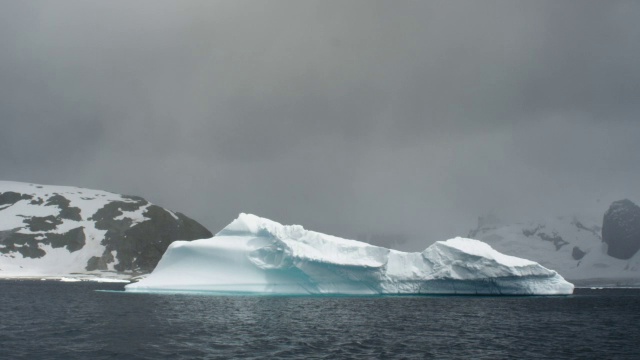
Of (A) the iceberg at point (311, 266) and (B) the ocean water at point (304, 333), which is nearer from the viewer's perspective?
(B) the ocean water at point (304, 333)

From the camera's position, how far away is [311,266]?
64938mm

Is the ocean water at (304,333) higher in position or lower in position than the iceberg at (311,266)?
lower

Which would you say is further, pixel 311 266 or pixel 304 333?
pixel 311 266

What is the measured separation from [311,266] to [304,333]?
30.5 metres

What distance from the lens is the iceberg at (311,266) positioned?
214 ft

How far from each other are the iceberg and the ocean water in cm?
1198

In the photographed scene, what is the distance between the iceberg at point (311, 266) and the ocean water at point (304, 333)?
39.3 ft

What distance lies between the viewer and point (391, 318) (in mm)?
44812

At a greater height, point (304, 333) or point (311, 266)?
point (311, 266)

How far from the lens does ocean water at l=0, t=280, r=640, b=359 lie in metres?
27.3

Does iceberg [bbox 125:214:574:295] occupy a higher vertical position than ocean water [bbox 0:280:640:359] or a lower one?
higher

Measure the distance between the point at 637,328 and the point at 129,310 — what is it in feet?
139

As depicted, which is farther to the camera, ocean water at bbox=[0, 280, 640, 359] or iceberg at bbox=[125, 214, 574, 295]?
iceberg at bbox=[125, 214, 574, 295]

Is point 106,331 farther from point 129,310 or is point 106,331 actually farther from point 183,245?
point 183,245
